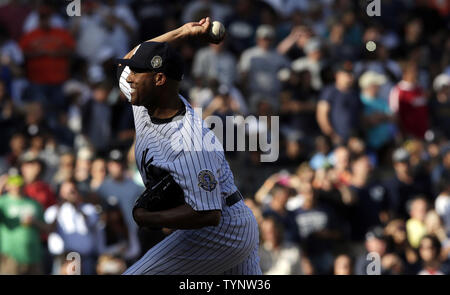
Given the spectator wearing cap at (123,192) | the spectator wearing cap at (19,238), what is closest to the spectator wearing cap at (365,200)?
the spectator wearing cap at (123,192)

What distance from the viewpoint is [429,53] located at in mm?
14719

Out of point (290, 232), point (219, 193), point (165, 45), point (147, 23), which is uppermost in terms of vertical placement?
point (147, 23)

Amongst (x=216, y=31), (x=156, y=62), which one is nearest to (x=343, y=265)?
(x=216, y=31)

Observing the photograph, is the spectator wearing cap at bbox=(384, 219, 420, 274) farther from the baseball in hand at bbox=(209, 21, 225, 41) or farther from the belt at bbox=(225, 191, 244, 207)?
the baseball in hand at bbox=(209, 21, 225, 41)

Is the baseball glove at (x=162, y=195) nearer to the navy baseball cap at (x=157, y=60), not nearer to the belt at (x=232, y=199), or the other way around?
the belt at (x=232, y=199)

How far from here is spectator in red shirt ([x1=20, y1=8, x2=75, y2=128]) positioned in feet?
41.5

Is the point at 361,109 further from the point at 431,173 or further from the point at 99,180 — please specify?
the point at 99,180

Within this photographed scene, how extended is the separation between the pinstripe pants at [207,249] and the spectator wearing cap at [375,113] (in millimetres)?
6861

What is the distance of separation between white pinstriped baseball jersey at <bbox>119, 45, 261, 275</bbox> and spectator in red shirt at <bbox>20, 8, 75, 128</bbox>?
267 inches

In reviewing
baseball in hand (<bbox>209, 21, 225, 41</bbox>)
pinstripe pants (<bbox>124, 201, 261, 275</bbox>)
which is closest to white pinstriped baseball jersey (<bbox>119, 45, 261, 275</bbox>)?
pinstripe pants (<bbox>124, 201, 261, 275</bbox>)

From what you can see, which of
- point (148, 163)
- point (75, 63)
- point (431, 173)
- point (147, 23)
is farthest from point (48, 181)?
A: point (148, 163)

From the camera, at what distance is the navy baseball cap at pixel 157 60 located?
5809mm
